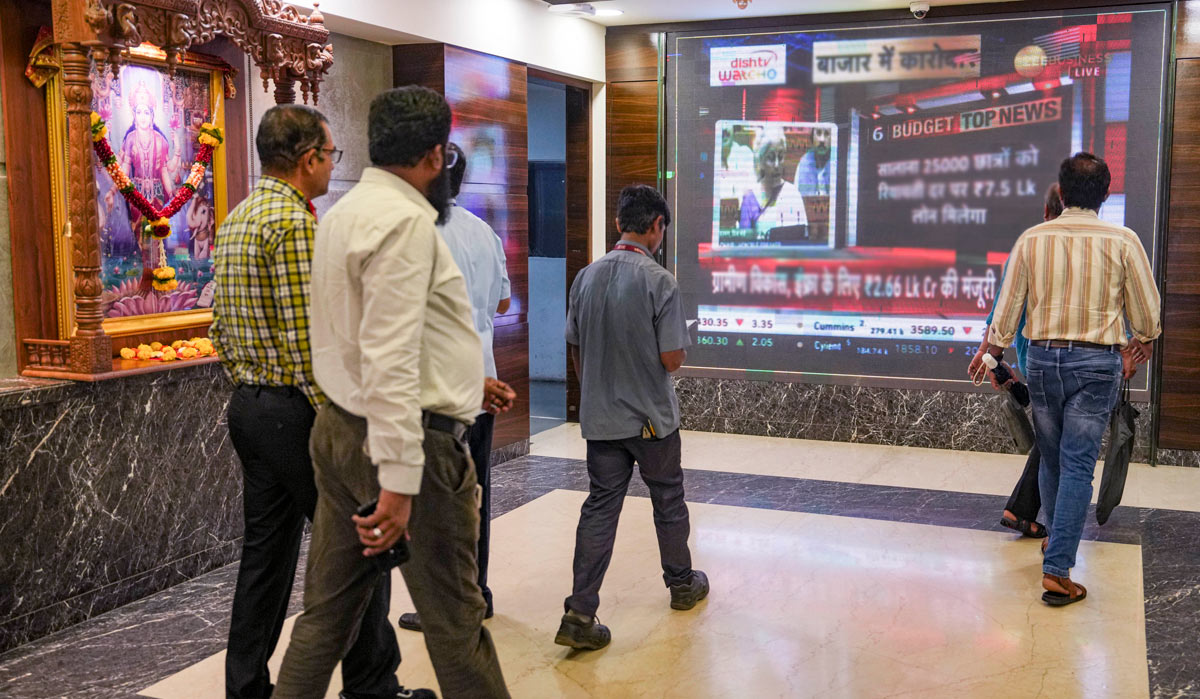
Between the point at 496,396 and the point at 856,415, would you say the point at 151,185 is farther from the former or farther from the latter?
the point at 856,415

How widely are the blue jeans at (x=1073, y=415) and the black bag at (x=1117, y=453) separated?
438 mm

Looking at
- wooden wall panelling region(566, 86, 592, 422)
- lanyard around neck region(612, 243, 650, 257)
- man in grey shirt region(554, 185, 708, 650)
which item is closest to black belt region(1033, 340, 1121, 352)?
man in grey shirt region(554, 185, 708, 650)

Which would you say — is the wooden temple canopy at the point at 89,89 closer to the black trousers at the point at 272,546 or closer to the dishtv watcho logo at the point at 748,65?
the black trousers at the point at 272,546

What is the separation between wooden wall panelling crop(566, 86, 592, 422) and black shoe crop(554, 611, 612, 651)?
375 centimetres

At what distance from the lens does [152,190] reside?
407 cm

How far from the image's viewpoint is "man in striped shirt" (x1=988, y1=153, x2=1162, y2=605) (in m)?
3.73

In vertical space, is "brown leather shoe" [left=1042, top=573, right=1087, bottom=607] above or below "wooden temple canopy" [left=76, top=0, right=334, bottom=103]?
below

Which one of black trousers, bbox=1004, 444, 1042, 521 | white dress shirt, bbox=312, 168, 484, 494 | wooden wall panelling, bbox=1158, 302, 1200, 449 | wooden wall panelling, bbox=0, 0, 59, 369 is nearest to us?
white dress shirt, bbox=312, 168, 484, 494

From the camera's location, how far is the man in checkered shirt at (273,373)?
261cm

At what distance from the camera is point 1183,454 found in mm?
6008

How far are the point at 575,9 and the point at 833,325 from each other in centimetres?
241

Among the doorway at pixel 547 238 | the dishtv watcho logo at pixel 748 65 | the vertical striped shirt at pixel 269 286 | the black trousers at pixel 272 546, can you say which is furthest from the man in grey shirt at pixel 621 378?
the doorway at pixel 547 238

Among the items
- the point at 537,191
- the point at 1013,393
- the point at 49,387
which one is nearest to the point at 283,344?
the point at 49,387

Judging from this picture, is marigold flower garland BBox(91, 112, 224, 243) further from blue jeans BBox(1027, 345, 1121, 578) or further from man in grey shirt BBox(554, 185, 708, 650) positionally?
blue jeans BBox(1027, 345, 1121, 578)
